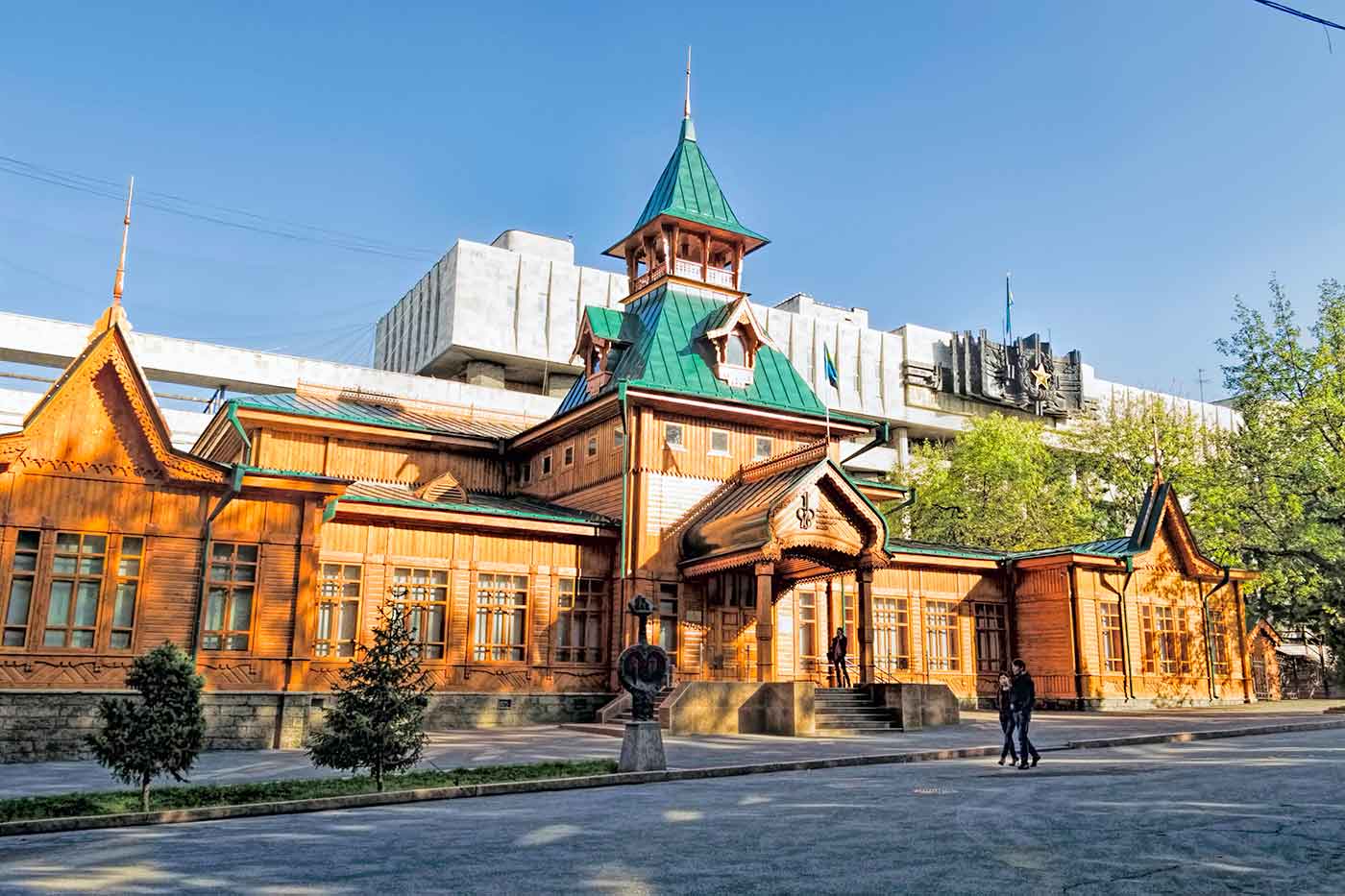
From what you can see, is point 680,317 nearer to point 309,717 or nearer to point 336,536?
point 336,536

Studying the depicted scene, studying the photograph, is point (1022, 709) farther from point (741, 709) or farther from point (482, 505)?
point (482, 505)

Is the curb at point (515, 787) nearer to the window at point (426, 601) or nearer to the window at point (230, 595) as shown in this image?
the window at point (230, 595)

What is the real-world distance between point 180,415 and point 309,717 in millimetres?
43769

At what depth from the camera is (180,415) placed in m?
61.4

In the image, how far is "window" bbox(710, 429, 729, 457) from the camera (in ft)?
103

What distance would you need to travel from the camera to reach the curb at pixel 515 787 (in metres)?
12.2

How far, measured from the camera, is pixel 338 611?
84.9 feet

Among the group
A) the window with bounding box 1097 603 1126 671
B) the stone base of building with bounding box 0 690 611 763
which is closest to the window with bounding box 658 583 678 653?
the stone base of building with bounding box 0 690 611 763

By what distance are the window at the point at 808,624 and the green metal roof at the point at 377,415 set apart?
11.1 metres

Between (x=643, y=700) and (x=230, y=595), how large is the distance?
1032 centimetres

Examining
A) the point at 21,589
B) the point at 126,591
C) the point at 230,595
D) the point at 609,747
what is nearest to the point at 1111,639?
the point at 609,747

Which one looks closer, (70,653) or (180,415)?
(70,653)

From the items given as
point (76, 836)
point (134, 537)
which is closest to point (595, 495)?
point (134, 537)

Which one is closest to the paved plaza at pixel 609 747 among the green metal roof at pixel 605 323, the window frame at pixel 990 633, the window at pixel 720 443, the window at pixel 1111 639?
the window at pixel 1111 639
